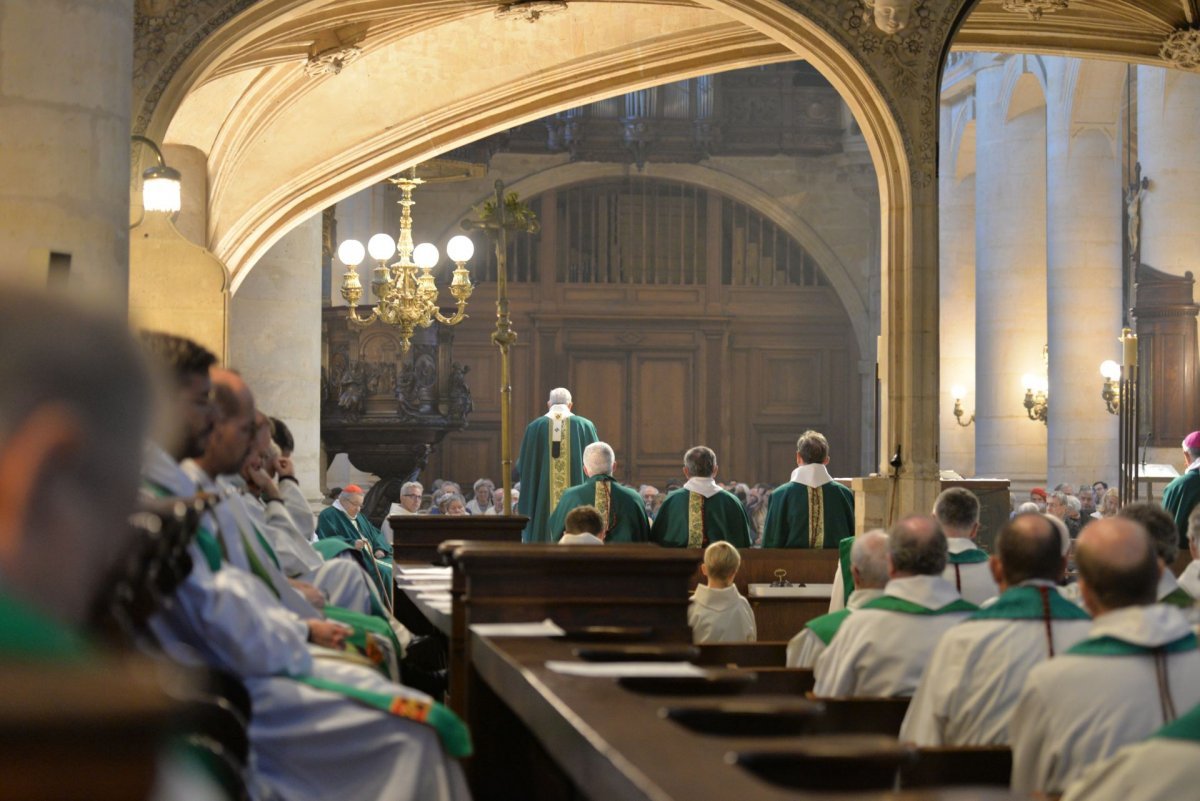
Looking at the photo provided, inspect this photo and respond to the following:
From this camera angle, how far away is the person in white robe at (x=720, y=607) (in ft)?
24.2

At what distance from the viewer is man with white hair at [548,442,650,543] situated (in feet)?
34.5

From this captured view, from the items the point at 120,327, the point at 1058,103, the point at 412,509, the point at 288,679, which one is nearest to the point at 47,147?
the point at 288,679

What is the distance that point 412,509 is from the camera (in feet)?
41.9

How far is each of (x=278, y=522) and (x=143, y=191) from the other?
3.21 m

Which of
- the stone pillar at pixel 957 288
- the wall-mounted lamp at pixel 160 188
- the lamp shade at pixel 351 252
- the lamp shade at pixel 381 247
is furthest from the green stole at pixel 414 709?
the stone pillar at pixel 957 288

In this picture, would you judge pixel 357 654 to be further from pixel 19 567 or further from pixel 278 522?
pixel 19 567

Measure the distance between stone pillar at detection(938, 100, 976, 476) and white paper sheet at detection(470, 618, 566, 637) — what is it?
18957 mm

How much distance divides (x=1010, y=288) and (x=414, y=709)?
57.1 feet

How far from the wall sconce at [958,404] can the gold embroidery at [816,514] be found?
12551mm

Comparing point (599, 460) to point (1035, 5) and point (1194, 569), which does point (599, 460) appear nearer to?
point (1035, 5)

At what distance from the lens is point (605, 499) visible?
10531 millimetres

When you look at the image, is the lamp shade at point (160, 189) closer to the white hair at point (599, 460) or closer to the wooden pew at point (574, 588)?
the white hair at point (599, 460)

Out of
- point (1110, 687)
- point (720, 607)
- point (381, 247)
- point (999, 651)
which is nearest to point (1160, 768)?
point (1110, 687)

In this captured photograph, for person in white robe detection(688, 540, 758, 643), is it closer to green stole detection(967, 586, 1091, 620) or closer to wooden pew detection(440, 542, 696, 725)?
wooden pew detection(440, 542, 696, 725)
